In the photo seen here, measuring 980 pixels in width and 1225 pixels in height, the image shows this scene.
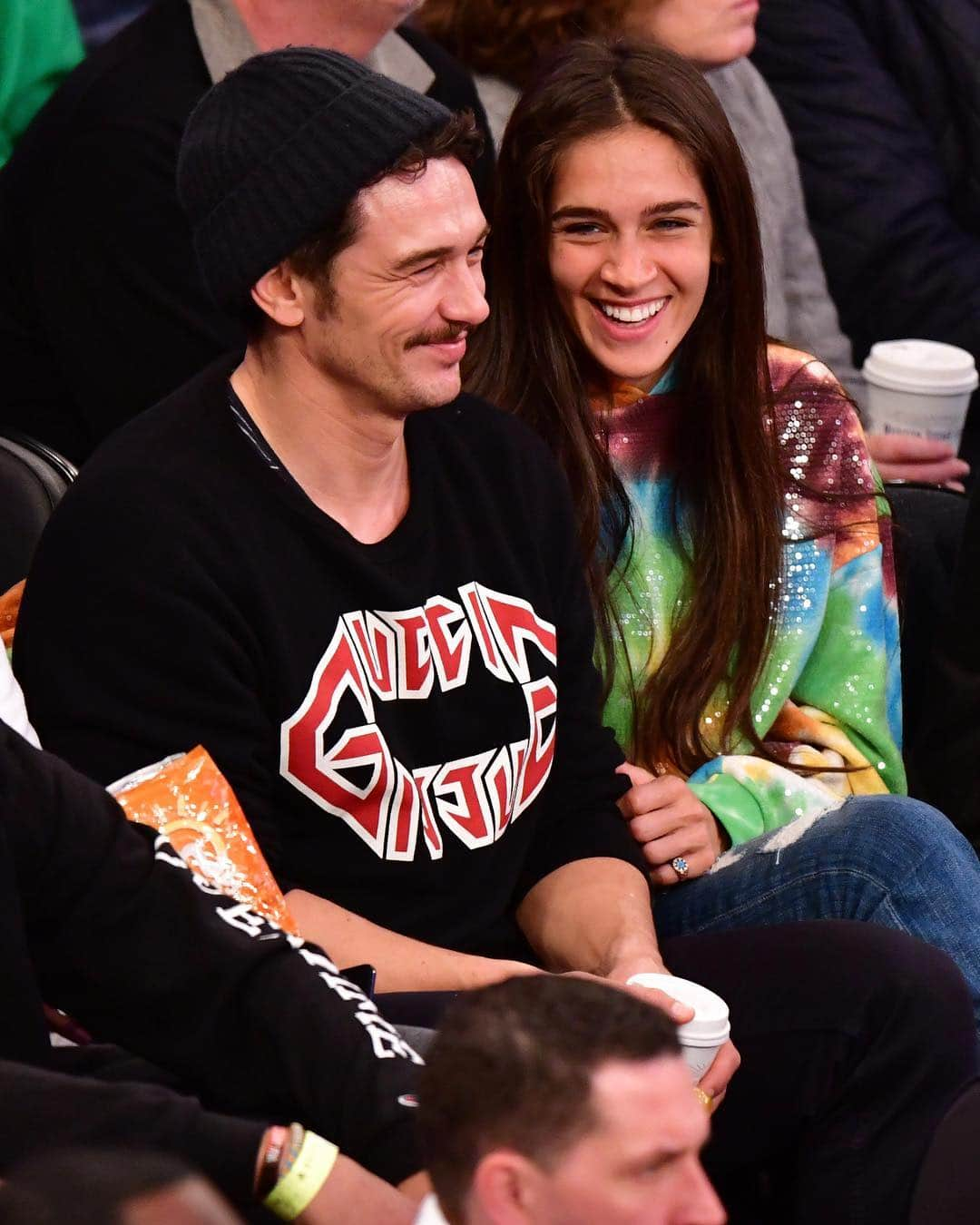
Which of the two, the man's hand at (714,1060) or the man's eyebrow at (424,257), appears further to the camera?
the man's eyebrow at (424,257)

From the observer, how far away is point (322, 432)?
1782mm

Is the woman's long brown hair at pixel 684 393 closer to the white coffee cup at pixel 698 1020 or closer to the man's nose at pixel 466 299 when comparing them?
the man's nose at pixel 466 299

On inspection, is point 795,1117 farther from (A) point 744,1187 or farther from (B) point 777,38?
(B) point 777,38

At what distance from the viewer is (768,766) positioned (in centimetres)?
216

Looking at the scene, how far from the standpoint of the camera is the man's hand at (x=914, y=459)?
2.87 m

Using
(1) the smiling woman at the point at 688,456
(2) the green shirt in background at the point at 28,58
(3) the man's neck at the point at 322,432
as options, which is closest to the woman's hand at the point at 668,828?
(1) the smiling woman at the point at 688,456

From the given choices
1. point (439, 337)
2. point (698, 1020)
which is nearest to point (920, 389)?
point (439, 337)

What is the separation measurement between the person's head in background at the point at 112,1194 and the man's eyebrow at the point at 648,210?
1480mm

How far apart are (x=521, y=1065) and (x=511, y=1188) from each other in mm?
63

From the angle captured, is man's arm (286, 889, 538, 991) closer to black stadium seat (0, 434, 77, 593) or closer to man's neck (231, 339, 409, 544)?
man's neck (231, 339, 409, 544)

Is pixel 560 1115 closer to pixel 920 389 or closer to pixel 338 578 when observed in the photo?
pixel 338 578

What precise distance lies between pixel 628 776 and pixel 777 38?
173 cm

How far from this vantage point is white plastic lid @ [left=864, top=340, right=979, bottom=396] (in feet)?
9.58

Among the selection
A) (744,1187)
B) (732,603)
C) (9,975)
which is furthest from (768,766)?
(9,975)
